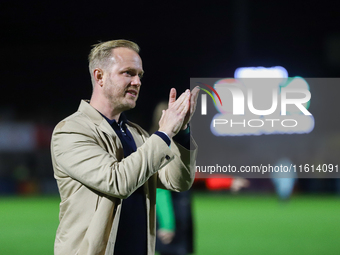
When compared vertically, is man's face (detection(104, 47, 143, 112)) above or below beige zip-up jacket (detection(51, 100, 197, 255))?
above

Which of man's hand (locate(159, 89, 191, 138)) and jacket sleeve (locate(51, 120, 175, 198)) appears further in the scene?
man's hand (locate(159, 89, 191, 138))

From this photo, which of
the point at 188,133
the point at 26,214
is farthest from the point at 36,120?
the point at 188,133

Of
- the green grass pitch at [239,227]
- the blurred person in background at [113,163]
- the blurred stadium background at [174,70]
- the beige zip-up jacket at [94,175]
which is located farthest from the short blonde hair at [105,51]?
the blurred stadium background at [174,70]

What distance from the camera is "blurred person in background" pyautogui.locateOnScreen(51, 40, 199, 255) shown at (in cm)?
154

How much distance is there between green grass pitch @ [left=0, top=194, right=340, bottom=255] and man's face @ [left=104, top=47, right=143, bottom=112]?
13.3 feet

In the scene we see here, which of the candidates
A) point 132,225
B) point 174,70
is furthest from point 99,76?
point 174,70

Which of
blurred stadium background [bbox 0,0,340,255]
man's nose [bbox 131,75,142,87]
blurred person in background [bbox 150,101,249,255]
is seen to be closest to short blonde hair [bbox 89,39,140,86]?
man's nose [bbox 131,75,142,87]

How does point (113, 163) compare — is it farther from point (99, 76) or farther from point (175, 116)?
point (99, 76)

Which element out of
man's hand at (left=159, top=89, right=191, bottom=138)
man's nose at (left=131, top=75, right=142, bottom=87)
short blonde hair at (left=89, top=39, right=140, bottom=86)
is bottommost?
man's hand at (left=159, top=89, right=191, bottom=138)

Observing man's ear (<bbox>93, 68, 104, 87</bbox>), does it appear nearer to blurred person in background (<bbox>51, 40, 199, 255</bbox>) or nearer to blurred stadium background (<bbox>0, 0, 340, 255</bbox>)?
blurred person in background (<bbox>51, 40, 199, 255</bbox>)

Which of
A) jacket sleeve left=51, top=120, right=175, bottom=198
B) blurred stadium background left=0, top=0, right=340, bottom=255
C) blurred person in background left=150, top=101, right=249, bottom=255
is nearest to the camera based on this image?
jacket sleeve left=51, top=120, right=175, bottom=198

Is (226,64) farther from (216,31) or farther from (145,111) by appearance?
(145,111)

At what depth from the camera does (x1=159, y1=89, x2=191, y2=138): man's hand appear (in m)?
1.63

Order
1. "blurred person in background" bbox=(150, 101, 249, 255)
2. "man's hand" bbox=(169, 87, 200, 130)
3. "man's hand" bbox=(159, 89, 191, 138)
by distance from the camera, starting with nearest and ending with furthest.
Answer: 1. "man's hand" bbox=(159, 89, 191, 138)
2. "man's hand" bbox=(169, 87, 200, 130)
3. "blurred person in background" bbox=(150, 101, 249, 255)
